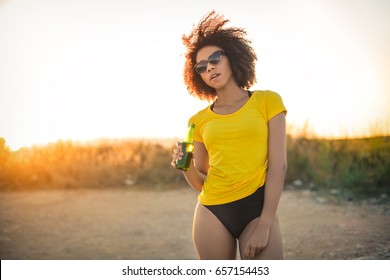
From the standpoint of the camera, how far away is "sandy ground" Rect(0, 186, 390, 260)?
4.68 metres

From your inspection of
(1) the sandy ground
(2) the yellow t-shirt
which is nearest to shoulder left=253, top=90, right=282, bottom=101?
(2) the yellow t-shirt

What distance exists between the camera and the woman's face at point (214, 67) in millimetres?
2371

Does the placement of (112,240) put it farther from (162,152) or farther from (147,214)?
(162,152)

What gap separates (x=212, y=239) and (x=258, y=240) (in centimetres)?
27

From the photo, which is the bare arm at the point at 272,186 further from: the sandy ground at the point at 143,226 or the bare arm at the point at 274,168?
the sandy ground at the point at 143,226

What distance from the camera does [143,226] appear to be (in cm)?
572

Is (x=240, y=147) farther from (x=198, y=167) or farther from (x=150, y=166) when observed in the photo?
(x=150, y=166)

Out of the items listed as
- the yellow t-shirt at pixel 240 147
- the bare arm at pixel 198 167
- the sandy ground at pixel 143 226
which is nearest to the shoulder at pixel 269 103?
the yellow t-shirt at pixel 240 147

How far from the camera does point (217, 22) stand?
2.53m

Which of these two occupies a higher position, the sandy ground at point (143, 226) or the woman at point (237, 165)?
the woman at point (237, 165)

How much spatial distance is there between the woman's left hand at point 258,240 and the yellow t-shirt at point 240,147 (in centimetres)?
20

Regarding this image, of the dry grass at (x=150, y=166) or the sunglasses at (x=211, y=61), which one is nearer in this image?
the sunglasses at (x=211, y=61)

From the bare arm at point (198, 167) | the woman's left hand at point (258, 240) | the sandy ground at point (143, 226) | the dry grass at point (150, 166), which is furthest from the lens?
the dry grass at point (150, 166)

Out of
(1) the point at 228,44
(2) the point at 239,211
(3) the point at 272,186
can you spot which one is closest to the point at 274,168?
(3) the point at 272,186
